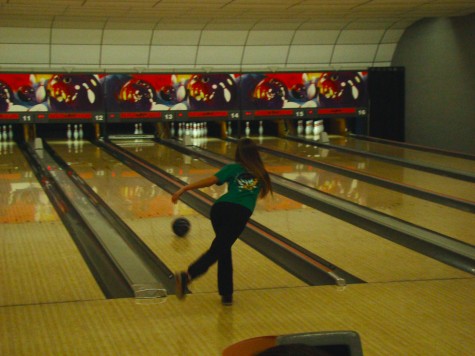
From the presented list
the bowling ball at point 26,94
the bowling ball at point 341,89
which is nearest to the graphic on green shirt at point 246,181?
the bowling ball at point 26,94

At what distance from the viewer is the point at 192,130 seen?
16188 mm

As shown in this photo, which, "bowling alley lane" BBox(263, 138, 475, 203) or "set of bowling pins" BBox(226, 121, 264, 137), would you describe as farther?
"set of bowling pins" BBox(226, 121, 264, 137)

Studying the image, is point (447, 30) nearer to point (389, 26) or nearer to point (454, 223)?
point (389, 26)

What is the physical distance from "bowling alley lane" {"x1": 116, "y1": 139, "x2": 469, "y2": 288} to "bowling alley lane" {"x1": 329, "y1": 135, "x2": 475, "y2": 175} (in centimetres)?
369

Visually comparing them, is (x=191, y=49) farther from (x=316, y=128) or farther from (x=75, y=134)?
(x=316, y=128)

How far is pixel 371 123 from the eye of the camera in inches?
651

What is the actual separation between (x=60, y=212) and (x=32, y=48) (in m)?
7.85

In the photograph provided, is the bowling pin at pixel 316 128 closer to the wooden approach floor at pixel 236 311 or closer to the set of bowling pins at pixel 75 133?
the set of bowling pins at pixel 75 133

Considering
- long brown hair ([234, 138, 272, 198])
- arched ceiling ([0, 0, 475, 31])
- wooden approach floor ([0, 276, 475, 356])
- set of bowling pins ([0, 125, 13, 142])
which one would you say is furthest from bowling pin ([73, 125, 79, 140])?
long brown hair ([234, 138, 272, 198])

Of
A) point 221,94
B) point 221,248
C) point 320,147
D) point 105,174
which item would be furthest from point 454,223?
point 221,94

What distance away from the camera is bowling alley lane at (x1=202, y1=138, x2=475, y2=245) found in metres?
7.37

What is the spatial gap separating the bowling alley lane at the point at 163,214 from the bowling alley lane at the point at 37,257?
67cm

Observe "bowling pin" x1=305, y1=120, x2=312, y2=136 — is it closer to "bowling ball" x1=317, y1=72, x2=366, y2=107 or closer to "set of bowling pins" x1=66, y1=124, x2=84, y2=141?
"bowling ball" x1=317, y1=72, x2=366, y2=107

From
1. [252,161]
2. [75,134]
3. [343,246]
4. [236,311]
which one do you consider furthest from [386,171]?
[75,134]
